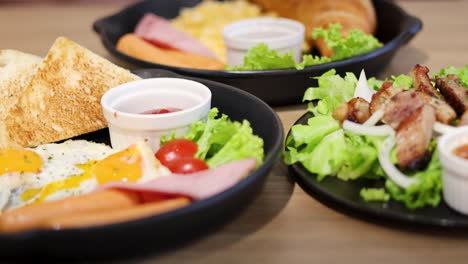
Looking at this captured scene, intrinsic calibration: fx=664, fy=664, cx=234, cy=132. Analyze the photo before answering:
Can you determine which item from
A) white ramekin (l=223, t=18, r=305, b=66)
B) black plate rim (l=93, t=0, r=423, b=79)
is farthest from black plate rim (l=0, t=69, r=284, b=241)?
white ramekin (l=223, t=18, r=305, b=66)

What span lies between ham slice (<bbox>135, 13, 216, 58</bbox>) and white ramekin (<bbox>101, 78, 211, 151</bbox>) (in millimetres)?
820

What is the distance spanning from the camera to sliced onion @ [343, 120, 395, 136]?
1.96 meters

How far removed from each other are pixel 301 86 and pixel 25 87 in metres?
1.03

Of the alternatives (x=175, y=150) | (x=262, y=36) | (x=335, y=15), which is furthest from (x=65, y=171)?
(x=335, y=15)

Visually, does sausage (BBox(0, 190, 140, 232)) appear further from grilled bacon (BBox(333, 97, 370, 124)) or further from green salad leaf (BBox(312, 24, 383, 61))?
green salad leaf (BBox(312, 24, 383, 61))

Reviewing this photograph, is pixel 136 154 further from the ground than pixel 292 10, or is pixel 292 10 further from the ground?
pixel 136 154

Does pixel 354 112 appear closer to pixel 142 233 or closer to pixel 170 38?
pixel 142 233

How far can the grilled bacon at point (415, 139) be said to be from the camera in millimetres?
1830

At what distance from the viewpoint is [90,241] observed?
1.49 meters

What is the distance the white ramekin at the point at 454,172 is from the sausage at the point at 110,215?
690mm

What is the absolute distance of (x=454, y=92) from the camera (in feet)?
6.86

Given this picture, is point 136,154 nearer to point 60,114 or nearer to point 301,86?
point 60,114

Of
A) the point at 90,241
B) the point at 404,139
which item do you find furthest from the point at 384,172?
the point at 90,241

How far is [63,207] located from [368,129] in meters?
0.92
